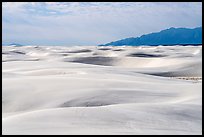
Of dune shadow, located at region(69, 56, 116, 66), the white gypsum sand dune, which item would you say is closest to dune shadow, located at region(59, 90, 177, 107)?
the white gypsum sand dune

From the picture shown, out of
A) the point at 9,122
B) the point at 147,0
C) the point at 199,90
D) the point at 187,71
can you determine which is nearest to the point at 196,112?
the point at 147,0

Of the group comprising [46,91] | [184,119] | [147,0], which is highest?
[147,0]

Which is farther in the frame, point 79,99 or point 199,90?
point 199,90

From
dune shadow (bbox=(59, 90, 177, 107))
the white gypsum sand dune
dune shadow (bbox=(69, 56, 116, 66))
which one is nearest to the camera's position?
the white gypsum sand dune

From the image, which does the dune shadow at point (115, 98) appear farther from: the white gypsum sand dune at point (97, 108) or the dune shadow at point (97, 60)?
the dune shadow at point (97, 60)

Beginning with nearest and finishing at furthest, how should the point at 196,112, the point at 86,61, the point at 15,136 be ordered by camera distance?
the point at 15,136 < the point at 196,112 < the point at 86,61

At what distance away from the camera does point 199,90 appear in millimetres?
6629

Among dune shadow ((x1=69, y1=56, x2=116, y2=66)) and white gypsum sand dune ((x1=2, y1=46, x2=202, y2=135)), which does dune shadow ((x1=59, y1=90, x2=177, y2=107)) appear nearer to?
white gypsum sand dune ((x1=2, y1=46, x2=202, y2=135))

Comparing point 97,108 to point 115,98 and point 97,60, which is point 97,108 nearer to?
point 115,98

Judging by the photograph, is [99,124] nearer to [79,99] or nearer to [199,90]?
[79,99]

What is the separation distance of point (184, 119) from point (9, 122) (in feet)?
5.44

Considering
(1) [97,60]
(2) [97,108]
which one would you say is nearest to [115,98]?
(2) [97,108]

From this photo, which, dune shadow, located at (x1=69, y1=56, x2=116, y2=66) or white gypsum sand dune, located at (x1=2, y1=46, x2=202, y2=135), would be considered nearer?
white gypsum sand dune, located at (x1=2, y1=46, x2=202, y2=135)

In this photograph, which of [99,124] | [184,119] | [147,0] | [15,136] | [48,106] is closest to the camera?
[15,136]
